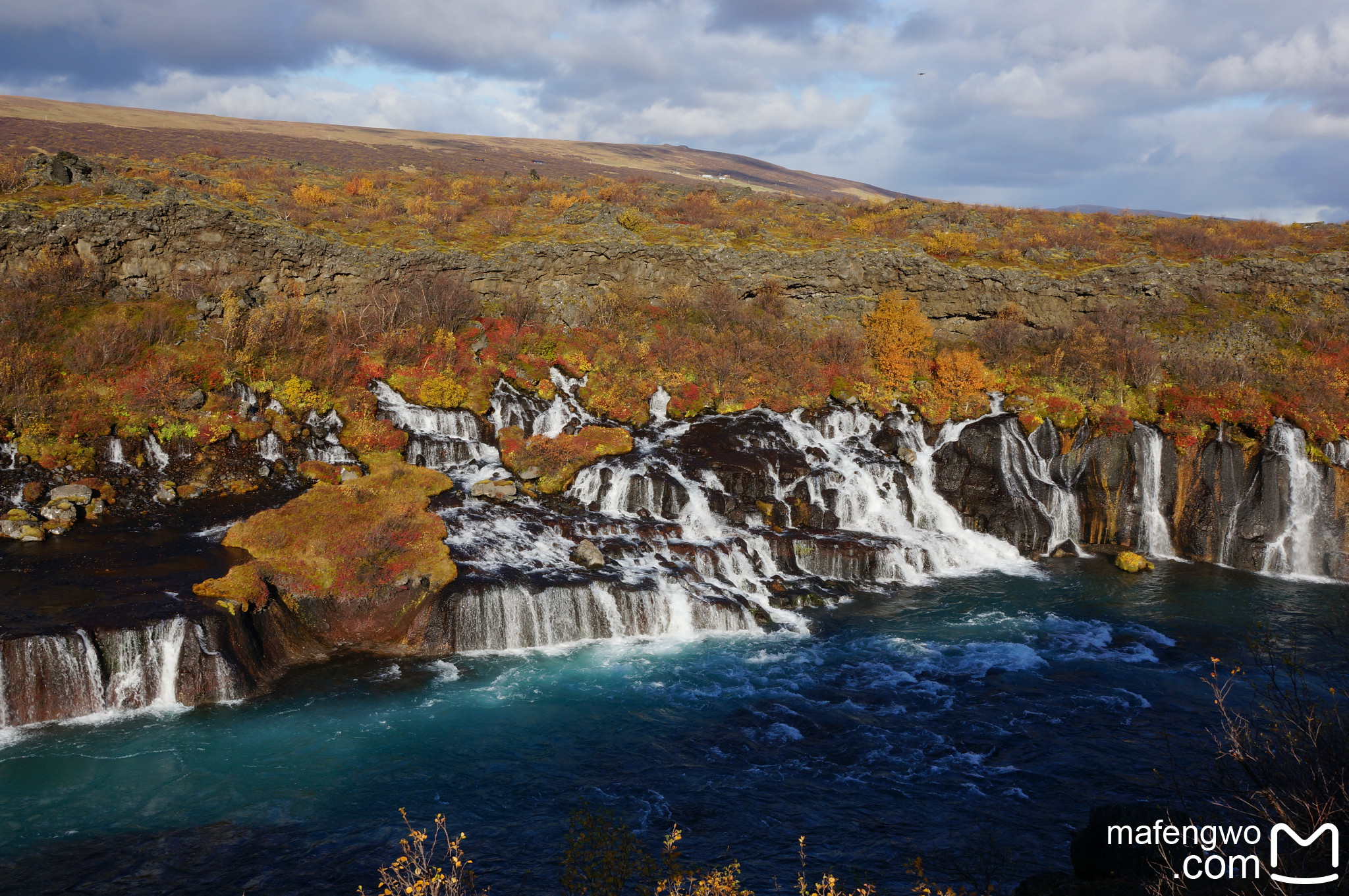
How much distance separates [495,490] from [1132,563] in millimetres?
25437

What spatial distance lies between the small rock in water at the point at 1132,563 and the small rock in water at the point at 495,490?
24.4m

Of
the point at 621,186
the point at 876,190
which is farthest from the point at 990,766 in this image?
the point at 876,190

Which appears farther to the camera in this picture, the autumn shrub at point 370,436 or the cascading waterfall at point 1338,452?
the autumn shrub at point 370,436

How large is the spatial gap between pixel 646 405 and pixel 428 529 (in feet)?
45.9

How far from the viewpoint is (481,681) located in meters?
19.6

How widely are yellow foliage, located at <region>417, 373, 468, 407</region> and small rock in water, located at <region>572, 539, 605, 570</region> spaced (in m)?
12.0

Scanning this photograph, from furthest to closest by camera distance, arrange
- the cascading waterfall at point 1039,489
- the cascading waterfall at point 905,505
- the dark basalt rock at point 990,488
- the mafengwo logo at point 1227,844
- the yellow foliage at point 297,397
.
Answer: the cascading waterfall at point 1039,489 < the dark basalt rock at point 990,488 < the yellow foliage at point 297,397 < the cascading waterfall at point 905,505 < the mafengwo logo at point 1227,844

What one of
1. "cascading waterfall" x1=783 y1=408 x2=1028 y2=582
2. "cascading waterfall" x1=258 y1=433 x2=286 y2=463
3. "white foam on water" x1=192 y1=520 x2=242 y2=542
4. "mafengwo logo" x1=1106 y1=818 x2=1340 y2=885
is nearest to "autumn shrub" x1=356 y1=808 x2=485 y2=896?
"mafengwo logo" x1=1106 y1=818 x2=1340 y2=885

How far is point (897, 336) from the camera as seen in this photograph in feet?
128

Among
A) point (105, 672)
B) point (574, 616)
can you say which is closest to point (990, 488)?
point (574, 616)

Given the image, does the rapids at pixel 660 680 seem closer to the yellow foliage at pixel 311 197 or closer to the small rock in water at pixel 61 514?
the small rock in water at pixel 61 514

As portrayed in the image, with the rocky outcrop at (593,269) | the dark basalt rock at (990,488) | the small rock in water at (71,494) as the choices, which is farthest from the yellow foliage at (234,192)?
the dark basalt rock at (990,488)

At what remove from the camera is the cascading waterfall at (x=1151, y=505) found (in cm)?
3045

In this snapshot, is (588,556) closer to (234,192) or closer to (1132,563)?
(1132,563)
